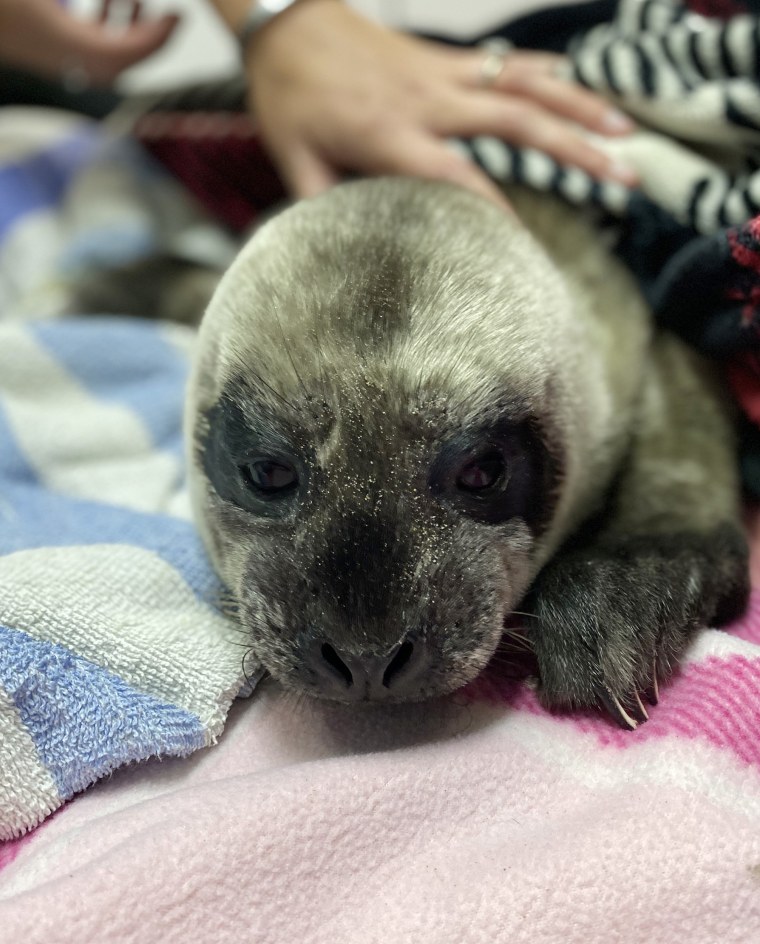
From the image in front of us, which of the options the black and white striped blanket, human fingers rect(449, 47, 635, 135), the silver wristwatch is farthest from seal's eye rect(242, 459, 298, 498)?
the silver wristwatch

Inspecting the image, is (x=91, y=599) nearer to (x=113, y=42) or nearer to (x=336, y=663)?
(x=336, y=663)

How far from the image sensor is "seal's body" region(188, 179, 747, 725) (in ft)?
2.82

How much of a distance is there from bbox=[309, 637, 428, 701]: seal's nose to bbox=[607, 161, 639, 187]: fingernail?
85 cm

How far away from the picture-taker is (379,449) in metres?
0.88

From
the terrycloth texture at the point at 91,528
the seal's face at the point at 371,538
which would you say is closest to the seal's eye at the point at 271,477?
the seal's face at the point at 371,538

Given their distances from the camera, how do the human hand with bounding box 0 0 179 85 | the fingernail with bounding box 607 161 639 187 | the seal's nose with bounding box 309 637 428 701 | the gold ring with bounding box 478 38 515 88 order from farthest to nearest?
the human hand with bounding box 0 0 179 85 < the gold ring with bounding box 478 38 515 88 < the fingernail with bounding box 607 161 639 187 < the seal's nose with bounding box 309 637 428 701

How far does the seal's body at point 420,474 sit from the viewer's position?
858 mm

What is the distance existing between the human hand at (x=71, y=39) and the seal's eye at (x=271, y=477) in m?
1.57

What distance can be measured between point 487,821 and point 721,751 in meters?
0.22

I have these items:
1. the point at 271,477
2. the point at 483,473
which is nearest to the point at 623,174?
the point at 483,473

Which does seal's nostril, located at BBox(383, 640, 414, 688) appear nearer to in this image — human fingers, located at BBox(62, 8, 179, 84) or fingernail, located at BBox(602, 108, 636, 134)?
fingernail, located at BBox(602, 108, 636, 134)

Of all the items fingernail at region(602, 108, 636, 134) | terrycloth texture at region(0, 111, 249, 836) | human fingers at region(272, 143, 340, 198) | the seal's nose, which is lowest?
terrycloth texture at region(0, 111, 249, 836)

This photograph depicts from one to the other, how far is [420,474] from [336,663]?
20cm

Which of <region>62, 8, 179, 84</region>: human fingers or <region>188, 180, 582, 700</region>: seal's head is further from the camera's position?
<region>62, 8, 179, 84</region>: human fingers
